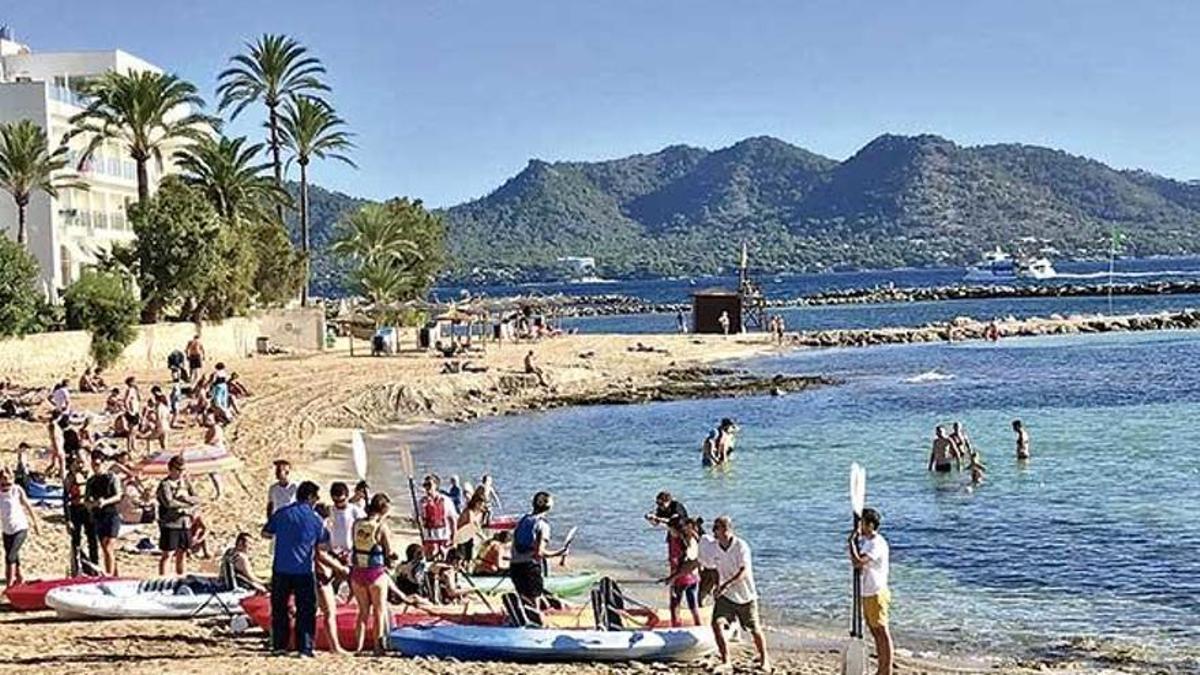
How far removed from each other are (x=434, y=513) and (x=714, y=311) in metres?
68.0

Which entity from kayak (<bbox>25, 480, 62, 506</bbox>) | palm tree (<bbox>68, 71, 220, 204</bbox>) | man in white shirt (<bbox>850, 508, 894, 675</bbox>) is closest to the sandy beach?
kayak (<bbox>25, 480, 62, 506</bbox>)

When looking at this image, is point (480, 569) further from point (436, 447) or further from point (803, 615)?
point (436, 447)

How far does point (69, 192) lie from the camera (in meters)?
57.8

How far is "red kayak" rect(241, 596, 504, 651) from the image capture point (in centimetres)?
1402

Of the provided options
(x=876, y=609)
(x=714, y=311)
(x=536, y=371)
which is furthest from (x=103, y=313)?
(x=714, y=311)

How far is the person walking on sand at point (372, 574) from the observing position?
1330cm

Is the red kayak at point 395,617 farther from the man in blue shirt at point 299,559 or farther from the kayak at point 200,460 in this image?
the kayak at point 200,460

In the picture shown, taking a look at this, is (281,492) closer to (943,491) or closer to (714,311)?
(943,491)

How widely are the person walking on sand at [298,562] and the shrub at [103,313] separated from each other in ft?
110

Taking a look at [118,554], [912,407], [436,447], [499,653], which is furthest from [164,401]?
[912,407]

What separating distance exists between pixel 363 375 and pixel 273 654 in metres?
36.3

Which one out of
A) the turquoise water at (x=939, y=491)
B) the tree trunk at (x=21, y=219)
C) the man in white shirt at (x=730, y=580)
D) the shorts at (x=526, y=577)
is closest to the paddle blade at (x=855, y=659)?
the man in white shirt at (x=730, y=580)

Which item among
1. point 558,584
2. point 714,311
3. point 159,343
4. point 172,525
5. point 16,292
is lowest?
point 558,584

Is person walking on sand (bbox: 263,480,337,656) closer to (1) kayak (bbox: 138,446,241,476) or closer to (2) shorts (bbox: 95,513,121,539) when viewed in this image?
(2) shorts (bbox: 95,513,121,539)
